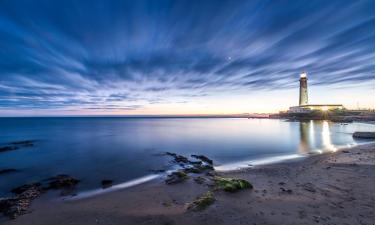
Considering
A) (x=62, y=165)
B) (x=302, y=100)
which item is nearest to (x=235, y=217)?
(x=62, y=165)

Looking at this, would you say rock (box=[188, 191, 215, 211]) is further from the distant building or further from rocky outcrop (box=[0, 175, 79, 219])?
the distant building

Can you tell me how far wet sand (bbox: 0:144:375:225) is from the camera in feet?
19.6

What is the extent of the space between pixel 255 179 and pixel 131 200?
656cm

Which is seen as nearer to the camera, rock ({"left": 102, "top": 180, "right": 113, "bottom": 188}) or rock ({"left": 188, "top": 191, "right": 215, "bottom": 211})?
rock ({"left": 188, "top": 191, "right": 215, "bottom": 211})

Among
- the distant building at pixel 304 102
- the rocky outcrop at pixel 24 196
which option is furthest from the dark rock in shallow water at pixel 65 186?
the distant building at pixel 304 102

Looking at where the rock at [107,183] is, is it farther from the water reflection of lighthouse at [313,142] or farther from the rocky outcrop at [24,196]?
the water reflection of lighthouse at [313,142]

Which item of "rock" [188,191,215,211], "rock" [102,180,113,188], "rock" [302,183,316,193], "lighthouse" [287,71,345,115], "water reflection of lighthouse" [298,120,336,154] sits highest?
"lighthouse" [287,71,345,115]

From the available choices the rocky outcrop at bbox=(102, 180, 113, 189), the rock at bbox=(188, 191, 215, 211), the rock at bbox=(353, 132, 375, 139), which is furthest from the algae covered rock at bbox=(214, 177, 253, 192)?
the rock at bbox=(353, 132, 375, 139)

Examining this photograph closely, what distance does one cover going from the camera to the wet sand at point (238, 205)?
235 inches

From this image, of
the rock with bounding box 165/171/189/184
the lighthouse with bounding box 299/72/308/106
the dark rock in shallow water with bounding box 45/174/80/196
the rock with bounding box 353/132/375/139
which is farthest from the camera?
the lighthouse with bounding box 299/72/308/106

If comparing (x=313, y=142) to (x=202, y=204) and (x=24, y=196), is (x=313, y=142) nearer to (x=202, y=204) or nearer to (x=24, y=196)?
(x=202, y=204)

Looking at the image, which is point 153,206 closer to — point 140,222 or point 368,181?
point 140,222

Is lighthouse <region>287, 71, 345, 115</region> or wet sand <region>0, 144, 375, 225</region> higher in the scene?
lighthouse <region>287, 71, 345, 115</region>

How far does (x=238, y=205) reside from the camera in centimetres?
688
